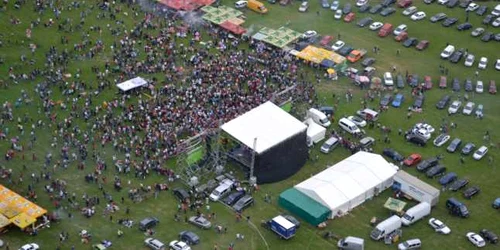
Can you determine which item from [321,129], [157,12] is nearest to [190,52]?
[157,12]

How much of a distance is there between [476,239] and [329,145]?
20673 millimetres

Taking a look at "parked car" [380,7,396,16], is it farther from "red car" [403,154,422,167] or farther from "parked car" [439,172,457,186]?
"parked car" [439,172,457,186]

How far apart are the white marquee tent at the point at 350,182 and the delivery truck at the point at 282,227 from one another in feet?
16.2

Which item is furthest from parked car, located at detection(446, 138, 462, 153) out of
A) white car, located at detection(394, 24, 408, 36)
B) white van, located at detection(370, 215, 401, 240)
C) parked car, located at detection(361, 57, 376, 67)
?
white car, located at detection(394, 24, 408, 36)

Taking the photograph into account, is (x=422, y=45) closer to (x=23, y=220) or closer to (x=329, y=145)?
(x=329, y=145)

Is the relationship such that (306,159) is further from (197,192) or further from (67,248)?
(67,248)

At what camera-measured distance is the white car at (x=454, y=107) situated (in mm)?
118463

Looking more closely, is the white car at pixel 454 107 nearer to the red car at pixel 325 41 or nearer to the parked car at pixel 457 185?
the parked car at pixel 457 185

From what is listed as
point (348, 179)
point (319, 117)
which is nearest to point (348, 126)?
point (319, 117)

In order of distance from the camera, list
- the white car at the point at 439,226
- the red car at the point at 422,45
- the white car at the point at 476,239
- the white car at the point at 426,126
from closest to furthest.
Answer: the white car at the point at 476,239 < the white car at the point at 439,226 < the white car at the point at 426,126 < the red car at the point at 422,45

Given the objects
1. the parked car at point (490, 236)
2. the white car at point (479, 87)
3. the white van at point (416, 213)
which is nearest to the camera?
the parked car at point (490, 236)

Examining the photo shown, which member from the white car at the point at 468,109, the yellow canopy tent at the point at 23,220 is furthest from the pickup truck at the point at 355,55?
the yellow canopy tent at the point at 23,220

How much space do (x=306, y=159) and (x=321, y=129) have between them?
5.13 meters

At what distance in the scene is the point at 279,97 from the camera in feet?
381
